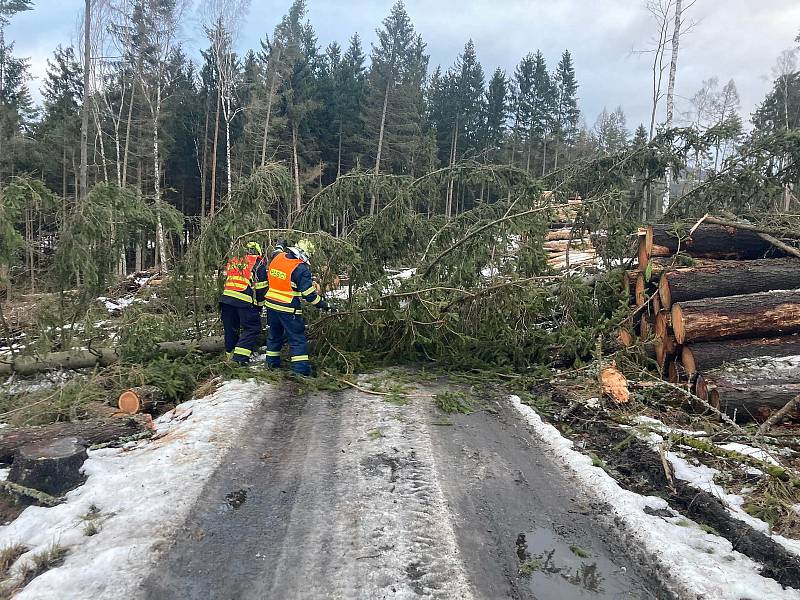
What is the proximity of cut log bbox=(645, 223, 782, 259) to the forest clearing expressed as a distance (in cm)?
3

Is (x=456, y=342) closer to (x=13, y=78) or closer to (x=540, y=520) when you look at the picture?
(x=540, y=520)

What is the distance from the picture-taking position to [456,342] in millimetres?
6355

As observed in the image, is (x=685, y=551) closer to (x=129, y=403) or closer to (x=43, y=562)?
(x=43, y=562)

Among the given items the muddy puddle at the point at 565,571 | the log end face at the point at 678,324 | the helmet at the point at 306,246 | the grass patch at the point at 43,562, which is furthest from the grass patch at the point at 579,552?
the helmet at the point at 306,246

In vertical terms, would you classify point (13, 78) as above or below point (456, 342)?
above

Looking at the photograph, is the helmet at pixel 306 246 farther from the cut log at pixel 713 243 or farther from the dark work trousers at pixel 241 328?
the cut log at pixel 713 243

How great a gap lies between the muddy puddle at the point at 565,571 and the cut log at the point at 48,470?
2.83 m

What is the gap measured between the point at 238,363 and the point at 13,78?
2977 centimetres

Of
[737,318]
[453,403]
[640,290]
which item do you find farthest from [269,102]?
[737,318]

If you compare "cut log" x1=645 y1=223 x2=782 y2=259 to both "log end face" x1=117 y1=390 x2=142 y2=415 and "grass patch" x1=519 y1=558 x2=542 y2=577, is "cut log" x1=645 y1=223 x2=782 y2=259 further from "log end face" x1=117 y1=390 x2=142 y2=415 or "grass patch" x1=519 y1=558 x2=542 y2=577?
"log end face" x1=117 y1=390 x2=142 y2=415

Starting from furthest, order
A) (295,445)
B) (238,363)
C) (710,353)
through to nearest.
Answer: (238,363), (710,353), (295,445)

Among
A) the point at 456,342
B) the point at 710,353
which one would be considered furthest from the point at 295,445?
the point at 710,353

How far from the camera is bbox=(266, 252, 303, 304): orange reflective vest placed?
5.85 m

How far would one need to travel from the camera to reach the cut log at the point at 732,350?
4832 millimetres
